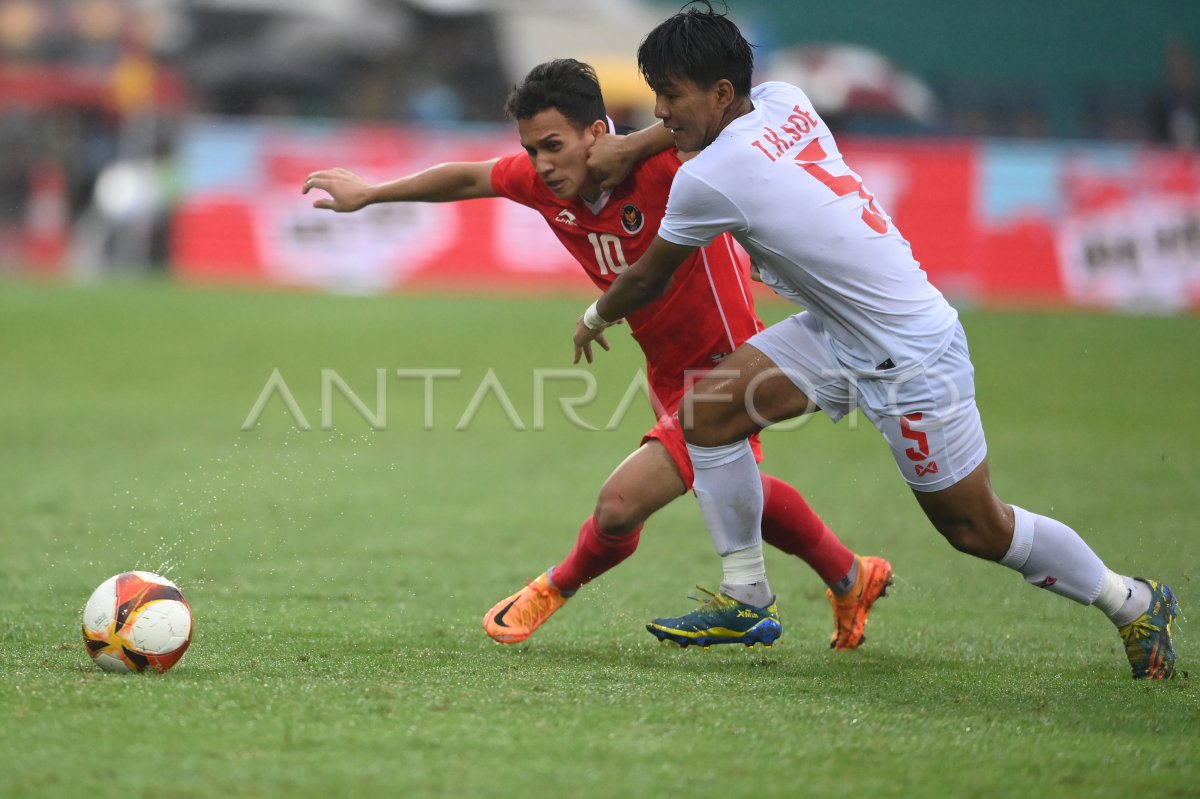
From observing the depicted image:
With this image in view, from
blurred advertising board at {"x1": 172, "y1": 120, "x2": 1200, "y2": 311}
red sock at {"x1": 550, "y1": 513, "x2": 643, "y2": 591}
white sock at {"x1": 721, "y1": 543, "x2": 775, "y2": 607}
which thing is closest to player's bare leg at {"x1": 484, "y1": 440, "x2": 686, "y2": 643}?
red sock at {"x1": 550, "y1": 513, "x2": 643, "y2": 591}

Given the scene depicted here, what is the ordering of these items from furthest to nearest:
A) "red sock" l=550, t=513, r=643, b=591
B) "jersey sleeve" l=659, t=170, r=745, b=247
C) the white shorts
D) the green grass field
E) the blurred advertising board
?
the blurred advertising board < "red sock" l=550, t=513, r=643, b=591 < the white shorts < "jersey sleeve" l=659, t=170, r=745, b=247 < the green grass field

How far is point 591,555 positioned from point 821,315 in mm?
1232

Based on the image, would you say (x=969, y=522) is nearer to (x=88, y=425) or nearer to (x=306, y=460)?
(x=306, y=460)

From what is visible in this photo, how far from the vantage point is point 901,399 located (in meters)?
4.77

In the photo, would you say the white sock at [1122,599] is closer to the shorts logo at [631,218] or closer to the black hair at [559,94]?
the shorts logo at [631,218]

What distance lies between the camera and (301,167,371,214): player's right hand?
5.79m

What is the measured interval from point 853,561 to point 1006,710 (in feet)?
3.99

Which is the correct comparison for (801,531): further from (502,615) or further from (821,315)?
(502,615)

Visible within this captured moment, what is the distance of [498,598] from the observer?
635 cm

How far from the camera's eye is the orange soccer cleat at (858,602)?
18.1 feet

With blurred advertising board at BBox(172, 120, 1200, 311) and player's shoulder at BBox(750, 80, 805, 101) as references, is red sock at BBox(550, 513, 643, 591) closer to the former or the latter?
player's shoulder at BBox(750, 80, 805, 101)

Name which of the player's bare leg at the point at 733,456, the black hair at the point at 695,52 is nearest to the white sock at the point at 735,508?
the player's bare leg at the point at 733,456

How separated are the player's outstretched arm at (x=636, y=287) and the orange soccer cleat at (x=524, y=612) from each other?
918 mm

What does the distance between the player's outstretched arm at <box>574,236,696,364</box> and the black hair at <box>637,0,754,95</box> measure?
1.67 ft
